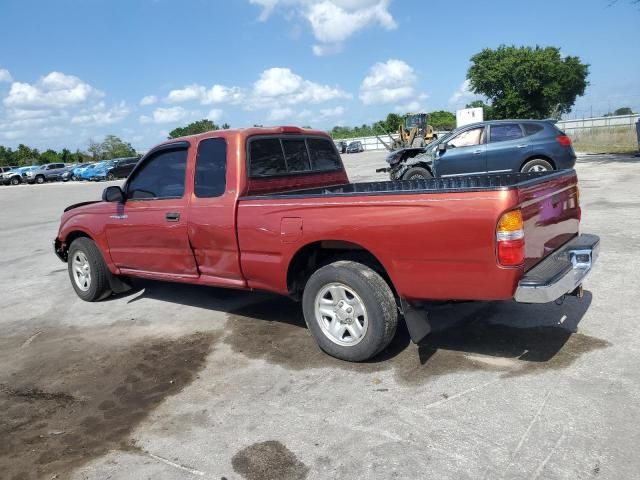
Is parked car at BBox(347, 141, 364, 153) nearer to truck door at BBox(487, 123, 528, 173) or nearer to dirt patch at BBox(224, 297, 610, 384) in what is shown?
truck door at BBox(487, 123, 528, 173)

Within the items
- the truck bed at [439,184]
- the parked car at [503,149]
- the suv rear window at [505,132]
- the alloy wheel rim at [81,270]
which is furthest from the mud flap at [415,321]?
the suv rear window at [505,132]

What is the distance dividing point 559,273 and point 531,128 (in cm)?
922

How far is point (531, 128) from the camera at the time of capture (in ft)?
38.7

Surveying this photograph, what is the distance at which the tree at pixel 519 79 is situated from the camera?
174 feet

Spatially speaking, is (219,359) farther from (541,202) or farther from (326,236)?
(541,202)

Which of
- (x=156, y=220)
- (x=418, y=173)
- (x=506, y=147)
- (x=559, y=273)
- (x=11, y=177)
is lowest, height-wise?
(x=559, y=273)

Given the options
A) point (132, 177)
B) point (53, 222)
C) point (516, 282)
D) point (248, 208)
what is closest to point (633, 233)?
point (516, 282)

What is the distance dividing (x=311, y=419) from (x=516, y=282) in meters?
1.56

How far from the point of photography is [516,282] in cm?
333

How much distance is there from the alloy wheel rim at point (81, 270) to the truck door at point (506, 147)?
887 centimetres

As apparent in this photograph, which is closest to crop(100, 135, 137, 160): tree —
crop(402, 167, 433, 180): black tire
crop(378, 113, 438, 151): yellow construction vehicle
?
crop(378, 113, 438, 151): yellow construction vehicle

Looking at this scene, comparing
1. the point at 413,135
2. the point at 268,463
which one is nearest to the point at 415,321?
the point at 268,463

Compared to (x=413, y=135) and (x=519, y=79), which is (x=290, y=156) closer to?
(x=413, y=135)

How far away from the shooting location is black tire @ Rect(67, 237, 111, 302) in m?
6.22
